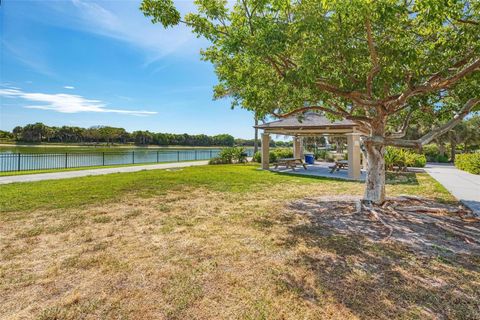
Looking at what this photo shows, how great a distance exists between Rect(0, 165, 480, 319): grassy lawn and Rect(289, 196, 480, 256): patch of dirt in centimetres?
30

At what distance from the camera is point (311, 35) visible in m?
4.62

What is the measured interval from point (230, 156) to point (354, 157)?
1058cm

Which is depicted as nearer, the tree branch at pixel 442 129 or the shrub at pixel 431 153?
the tree branch at pixel 442 129

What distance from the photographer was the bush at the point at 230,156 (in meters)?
20.2

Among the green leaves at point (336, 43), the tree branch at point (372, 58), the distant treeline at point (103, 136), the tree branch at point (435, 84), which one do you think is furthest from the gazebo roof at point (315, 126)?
the distant treeline at point (103, 136)

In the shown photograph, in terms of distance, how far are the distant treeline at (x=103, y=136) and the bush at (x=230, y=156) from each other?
41.1 m

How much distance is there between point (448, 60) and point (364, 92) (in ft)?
5.42

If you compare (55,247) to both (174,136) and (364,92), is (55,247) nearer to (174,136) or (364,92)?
(364,92)

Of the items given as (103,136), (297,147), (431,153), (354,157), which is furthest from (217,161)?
(103,136)

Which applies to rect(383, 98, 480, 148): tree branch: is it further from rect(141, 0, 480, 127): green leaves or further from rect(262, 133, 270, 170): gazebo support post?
rect(262, 133, 270, 170): gazebo support post

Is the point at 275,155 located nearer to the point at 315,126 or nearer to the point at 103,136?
the point at 315,126

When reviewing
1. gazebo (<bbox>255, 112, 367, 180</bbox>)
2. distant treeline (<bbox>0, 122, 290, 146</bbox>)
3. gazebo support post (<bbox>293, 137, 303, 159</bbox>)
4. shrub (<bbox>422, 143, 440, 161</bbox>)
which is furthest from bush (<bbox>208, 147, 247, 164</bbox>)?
distant treeline (<bbox>0, 122, 290, 146</bbox>)

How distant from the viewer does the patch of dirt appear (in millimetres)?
4309

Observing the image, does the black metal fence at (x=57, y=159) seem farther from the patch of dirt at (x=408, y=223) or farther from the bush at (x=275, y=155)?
the patch of dirt at (x=408, y=223)
